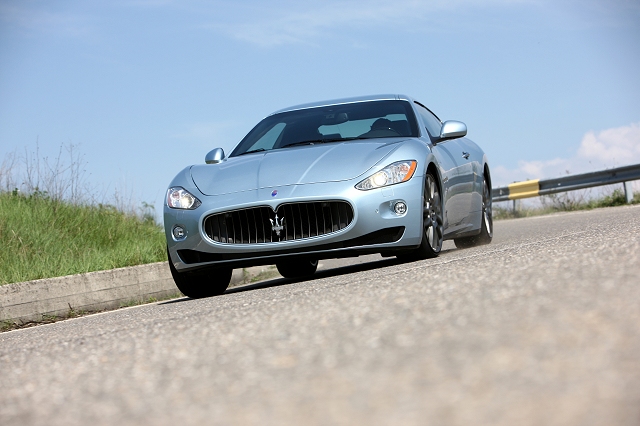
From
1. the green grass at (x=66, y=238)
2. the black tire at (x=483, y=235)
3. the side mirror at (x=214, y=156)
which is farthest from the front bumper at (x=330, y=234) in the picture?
the black tire at (x=483, y=235)

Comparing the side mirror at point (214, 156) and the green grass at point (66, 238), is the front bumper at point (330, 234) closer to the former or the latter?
the side mirror at point (214, 156)

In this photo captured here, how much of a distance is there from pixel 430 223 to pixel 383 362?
166 inches

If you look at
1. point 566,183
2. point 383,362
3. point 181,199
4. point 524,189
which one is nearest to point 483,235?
point 181,199

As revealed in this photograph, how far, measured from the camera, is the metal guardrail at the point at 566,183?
15.8 metres

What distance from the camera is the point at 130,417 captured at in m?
2.47

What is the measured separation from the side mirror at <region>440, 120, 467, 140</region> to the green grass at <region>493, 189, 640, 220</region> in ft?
29.9

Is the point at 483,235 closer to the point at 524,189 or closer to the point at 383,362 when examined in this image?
the point at 383,362

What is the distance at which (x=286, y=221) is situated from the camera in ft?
20.9

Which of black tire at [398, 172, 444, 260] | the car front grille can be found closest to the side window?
black tire at [398, 172, 444, 260]

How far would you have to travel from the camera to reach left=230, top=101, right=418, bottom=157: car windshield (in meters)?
7.57

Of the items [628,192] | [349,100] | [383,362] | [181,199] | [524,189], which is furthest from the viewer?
[524,189]

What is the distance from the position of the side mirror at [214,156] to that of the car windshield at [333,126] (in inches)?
11.8

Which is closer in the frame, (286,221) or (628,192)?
(286,221)

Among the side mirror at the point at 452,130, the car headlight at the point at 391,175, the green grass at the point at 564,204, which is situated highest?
the side mirror at the point at 452,130
